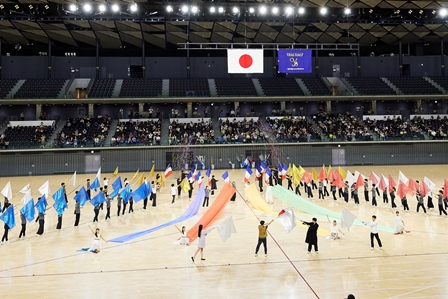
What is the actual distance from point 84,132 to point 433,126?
43.3m

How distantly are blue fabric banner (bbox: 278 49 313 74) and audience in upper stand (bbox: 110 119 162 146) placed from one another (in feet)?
54.9

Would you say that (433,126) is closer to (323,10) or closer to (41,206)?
(323,10)

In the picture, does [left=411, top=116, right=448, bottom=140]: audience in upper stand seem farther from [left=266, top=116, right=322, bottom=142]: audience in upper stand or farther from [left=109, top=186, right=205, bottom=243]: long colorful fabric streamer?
[left=109, top=186, right=205, bottom=243]: long colorful fabric streamer

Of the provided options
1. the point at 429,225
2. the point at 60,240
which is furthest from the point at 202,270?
the point at 429,225

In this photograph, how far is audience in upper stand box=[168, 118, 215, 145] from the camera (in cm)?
4384

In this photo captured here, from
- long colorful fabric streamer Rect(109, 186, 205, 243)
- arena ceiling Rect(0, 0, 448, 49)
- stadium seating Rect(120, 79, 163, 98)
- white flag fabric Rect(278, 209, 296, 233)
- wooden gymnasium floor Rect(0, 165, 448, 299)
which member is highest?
arena ceiling Rect(0, 0, 448, 49)

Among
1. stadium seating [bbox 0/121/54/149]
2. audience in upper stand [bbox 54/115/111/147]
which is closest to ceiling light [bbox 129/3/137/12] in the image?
audience in upper stand [bbox 54/115/111/147]

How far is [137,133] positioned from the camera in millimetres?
44594

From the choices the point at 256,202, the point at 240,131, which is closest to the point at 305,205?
the point at 256,202

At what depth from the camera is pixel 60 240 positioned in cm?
1592

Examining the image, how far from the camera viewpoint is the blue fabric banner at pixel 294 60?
36.5 m

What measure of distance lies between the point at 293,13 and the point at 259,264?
109 ft

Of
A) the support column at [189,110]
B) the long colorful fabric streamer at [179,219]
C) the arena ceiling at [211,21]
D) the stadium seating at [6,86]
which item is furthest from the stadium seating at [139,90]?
the long colorful fabric streamer at [179,219]

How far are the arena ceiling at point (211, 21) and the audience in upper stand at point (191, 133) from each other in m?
11.2
